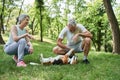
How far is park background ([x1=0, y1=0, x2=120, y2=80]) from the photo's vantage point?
7578mm

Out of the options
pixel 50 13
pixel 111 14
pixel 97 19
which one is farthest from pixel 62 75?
pixel 50 13

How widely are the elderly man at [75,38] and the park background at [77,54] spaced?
1.97ft

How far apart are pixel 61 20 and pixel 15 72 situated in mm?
51509

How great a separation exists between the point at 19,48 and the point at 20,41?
214mm

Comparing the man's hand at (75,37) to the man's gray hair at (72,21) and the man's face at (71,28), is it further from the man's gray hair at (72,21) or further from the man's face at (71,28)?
the man's gray hair at (72,21)

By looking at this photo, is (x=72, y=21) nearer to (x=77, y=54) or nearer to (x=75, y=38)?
(x=75, y=38)

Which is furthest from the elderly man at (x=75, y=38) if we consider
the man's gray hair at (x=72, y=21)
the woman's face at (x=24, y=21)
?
the woman's face at (x=24, y=21)

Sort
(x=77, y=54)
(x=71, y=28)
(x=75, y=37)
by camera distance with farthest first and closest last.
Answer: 1. (x=77, y=54)
2. (x=71, y=28)
3. (x=75, y=37)

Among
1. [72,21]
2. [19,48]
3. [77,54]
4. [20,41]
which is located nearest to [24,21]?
[20,41]

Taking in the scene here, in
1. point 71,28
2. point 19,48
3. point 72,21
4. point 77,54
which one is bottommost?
point 77,54

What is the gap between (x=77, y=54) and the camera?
45.9 ft

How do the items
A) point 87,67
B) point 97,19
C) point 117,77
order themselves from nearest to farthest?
point 117,77 → point 87,67 → point 97,19

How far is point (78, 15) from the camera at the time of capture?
50.0 m

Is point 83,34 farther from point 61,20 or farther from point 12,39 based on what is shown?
point 61,20
